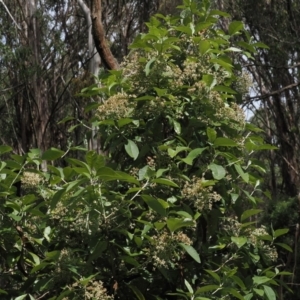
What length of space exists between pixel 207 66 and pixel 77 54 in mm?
14469

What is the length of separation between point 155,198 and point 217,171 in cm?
29

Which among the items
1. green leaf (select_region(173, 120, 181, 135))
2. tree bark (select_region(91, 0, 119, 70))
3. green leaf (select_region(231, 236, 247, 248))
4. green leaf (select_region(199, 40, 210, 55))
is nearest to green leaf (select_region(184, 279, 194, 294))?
green leaf (select_region(231, 236, 247, 248))

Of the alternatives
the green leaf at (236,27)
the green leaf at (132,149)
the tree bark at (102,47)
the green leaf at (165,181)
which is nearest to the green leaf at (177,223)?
the green leaf at (165,181)

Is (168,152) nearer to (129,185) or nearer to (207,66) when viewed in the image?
(129,185)

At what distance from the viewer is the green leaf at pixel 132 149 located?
103 inches

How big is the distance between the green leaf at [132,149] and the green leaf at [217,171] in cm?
29

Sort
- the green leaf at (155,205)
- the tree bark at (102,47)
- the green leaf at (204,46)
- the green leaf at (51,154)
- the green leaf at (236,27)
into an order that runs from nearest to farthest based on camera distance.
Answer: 1. the green leaf at (155,205)
2. the green leaf at (51,154)
3. the green leaf at (204,46)
4. the green leaf at (236,27)
5. the tree bark at (102,47)

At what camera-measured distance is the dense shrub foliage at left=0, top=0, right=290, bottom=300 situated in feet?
8.08

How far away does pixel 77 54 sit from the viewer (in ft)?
55.9

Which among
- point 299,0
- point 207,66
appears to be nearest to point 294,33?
point 299,0

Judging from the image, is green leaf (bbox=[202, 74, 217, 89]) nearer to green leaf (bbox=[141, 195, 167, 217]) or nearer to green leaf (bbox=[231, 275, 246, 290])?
green leaf (bbox=[141, 195, 167, 217])

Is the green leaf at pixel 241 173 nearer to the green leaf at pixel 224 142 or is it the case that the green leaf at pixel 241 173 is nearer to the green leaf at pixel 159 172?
the green leaf at pixel 224 142

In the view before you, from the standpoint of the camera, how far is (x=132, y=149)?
8.68 feet

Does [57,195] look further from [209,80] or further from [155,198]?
[209,80]
